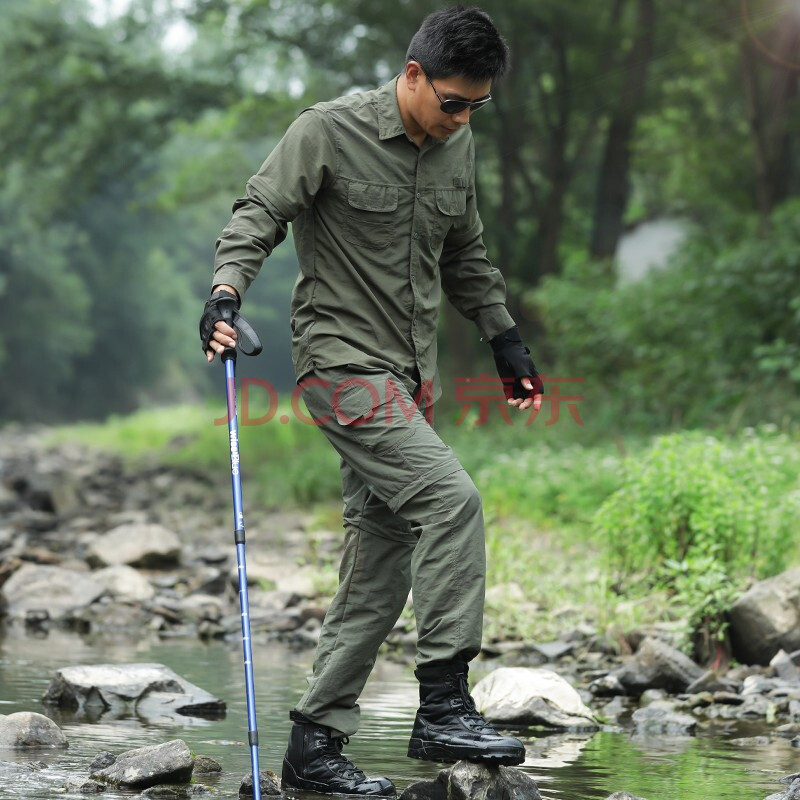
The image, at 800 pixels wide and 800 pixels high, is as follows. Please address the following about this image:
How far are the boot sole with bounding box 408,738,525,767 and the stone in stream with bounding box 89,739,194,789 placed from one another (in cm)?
72

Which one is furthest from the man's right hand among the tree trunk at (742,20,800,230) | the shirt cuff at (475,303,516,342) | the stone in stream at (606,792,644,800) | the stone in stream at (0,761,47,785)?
the tree trunk at (742,20,800,230)

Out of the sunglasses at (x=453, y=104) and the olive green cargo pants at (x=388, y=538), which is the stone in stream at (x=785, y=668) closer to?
the olive green cargo pants at (x=388, y=538)

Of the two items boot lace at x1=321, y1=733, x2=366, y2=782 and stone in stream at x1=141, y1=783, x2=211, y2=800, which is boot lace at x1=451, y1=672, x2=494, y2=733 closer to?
boot lace at x1=321, y1=733, x2=366, y2=782

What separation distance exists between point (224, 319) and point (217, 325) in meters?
0.03

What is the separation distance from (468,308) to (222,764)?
1705mm

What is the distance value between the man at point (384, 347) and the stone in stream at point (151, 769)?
1.05 feet

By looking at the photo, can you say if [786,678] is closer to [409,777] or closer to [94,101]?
[409,777]

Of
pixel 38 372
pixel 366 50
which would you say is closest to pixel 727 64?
pixel 366 50

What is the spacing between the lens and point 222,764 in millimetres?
4613

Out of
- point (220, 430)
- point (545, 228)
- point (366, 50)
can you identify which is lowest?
point (220, 430)

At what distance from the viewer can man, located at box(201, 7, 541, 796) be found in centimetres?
392

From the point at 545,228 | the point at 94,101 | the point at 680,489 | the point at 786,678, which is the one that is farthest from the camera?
the point at 94,101

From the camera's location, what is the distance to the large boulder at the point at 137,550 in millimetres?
10344

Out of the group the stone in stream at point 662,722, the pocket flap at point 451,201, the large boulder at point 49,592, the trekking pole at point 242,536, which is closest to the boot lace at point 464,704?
the trekking pole at point 242,536
